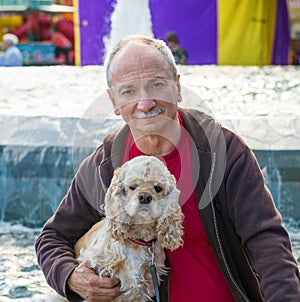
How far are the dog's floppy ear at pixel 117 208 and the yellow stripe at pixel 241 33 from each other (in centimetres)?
993

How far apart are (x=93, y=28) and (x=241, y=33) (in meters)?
2.40

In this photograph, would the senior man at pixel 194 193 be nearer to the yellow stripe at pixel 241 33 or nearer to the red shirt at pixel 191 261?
the red shirt at pixel 191 261

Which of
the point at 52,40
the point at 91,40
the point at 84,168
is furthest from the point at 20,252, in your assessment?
the point at 52,40

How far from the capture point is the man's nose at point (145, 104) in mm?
2084

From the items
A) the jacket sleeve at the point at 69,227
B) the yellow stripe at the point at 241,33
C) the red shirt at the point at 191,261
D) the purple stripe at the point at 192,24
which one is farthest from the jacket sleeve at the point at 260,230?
the yellow stripe at the point at 241,33

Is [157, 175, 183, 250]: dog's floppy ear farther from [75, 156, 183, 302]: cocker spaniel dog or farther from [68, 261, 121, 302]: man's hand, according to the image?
[68, 261, 121, 302]: man's hand

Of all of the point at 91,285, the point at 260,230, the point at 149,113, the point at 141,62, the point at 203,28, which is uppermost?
the point at 141,62

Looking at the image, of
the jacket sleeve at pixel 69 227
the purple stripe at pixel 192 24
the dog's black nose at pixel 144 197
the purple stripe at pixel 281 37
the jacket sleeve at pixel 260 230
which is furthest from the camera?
the purple stripe at pixel 281 37

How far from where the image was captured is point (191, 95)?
2.52m

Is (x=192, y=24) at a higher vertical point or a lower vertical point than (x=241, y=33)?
higher

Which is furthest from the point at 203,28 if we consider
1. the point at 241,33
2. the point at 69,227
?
the point at 69,227

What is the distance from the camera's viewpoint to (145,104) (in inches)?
82.0

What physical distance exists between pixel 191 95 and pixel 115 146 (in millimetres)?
414

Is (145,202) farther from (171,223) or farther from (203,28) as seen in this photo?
(203,28)
